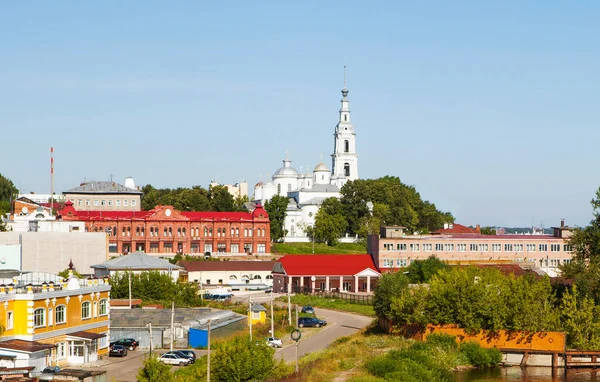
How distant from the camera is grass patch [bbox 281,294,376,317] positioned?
7912 cm

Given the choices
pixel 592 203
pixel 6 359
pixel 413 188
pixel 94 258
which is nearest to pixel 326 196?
pixel 413 188

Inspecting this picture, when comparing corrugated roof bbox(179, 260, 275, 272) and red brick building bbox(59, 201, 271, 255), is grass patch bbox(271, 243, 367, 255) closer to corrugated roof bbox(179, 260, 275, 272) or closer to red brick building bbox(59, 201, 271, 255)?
red brick building bbox(59, 201, 271, 255)

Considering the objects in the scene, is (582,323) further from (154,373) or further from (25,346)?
(154,373)

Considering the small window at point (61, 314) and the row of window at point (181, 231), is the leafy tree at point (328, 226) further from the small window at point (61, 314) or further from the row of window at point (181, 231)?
the small window at point (61, 314)

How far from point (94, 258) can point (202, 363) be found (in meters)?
51.0

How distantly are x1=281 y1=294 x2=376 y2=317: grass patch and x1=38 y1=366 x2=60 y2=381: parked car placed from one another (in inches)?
1410

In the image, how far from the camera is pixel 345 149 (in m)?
159

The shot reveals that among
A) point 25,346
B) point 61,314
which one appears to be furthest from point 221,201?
point 25,346

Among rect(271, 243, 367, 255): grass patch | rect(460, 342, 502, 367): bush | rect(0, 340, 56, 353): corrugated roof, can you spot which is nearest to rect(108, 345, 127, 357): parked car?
rect(0, 340, 56, 353): corrugated roof

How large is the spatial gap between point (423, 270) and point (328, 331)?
21437 millimetres

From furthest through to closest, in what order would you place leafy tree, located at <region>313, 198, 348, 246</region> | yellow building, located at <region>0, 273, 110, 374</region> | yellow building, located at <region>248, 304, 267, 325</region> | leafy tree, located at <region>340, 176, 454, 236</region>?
leafy tree, located at <region>340, 176, 454, 236</region>
leafy tree, located at <region>313, 198, 348, 246</region>
yellow building, located at <region>248, 304, 267, 325</region>
yellow building, located at <region>0, 273, 110, 374</region>

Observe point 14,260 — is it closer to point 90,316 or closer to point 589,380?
point 90,316

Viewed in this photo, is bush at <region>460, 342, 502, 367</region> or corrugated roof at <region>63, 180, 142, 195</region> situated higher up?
corrugated roof at <region>63, 180, 142, 195</region>

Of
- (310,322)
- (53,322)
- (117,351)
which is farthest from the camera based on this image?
(310,322)
